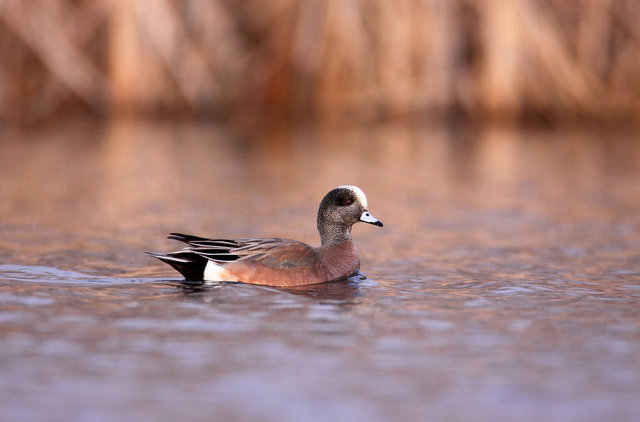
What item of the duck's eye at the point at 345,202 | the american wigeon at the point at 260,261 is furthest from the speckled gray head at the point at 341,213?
the american wigeon at the point at 260,261

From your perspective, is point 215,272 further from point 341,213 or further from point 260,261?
point 341,213

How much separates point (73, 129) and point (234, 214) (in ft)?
21.5

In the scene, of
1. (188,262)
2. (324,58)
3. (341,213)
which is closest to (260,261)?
(188,262)

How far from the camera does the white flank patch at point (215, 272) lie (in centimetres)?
583

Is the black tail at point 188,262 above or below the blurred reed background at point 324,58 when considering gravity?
below

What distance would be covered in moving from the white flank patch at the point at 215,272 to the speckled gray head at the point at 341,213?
82 centimetres

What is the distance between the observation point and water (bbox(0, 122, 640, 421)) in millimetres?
3713

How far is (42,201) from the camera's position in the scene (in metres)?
8.80

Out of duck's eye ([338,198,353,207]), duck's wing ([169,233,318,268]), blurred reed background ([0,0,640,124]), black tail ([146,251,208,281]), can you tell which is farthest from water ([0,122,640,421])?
blurred reed background ([0,0,640,124])

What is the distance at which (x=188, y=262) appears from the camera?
19.0ft

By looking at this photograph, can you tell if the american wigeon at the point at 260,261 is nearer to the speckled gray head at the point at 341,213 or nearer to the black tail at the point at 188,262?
the black tail at the point at 188,262

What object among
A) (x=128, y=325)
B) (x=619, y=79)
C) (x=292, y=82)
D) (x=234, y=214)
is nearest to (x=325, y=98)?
(x=292, y=82)

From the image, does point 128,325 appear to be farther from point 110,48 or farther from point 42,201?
point 110,48

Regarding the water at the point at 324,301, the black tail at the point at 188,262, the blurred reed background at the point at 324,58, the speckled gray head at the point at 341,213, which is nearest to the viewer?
the water at the point at 324,301
